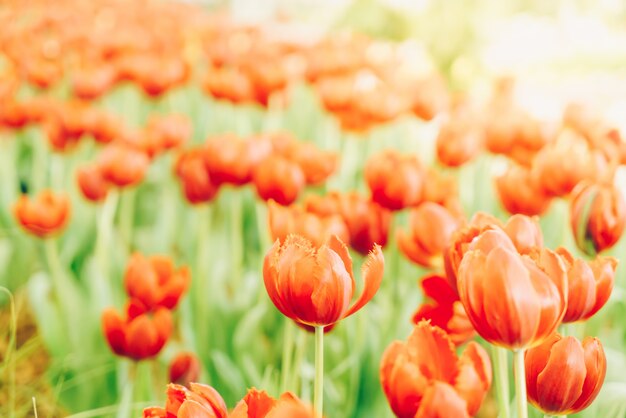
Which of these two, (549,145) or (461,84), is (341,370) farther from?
(461,84)

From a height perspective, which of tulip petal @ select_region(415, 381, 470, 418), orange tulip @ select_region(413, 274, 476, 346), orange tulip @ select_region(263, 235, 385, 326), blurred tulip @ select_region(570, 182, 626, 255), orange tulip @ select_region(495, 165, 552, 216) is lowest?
tulip petal @ select_region(415, 381, 470, 418)

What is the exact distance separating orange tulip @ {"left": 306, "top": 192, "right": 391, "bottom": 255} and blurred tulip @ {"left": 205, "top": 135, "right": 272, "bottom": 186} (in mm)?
249

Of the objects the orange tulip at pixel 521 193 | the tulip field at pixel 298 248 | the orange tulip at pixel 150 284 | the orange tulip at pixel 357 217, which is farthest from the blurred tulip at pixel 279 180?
the orange tulip at pixel 521 193

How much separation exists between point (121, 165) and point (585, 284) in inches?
41.7

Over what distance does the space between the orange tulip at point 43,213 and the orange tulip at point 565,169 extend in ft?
2.81

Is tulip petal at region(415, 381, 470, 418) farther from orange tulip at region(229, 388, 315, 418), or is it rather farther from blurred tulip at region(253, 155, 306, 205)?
blurred tulip at region(253, 155, 306, 205)

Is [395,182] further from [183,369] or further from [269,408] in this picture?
[269,408]

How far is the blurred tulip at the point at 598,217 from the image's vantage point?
898 mm

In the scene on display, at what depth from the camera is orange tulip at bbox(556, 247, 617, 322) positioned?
63cm

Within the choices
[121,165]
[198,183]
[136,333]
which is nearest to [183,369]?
[136,333]

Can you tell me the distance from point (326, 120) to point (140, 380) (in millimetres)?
1572

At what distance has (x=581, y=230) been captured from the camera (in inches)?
36.3

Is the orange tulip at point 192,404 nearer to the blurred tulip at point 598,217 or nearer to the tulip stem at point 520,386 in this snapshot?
the tulip stem at point 520,386

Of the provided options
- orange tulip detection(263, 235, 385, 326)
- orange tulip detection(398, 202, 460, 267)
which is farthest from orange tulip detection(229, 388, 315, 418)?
orange tulip detection(398, 202, 460, 267)
